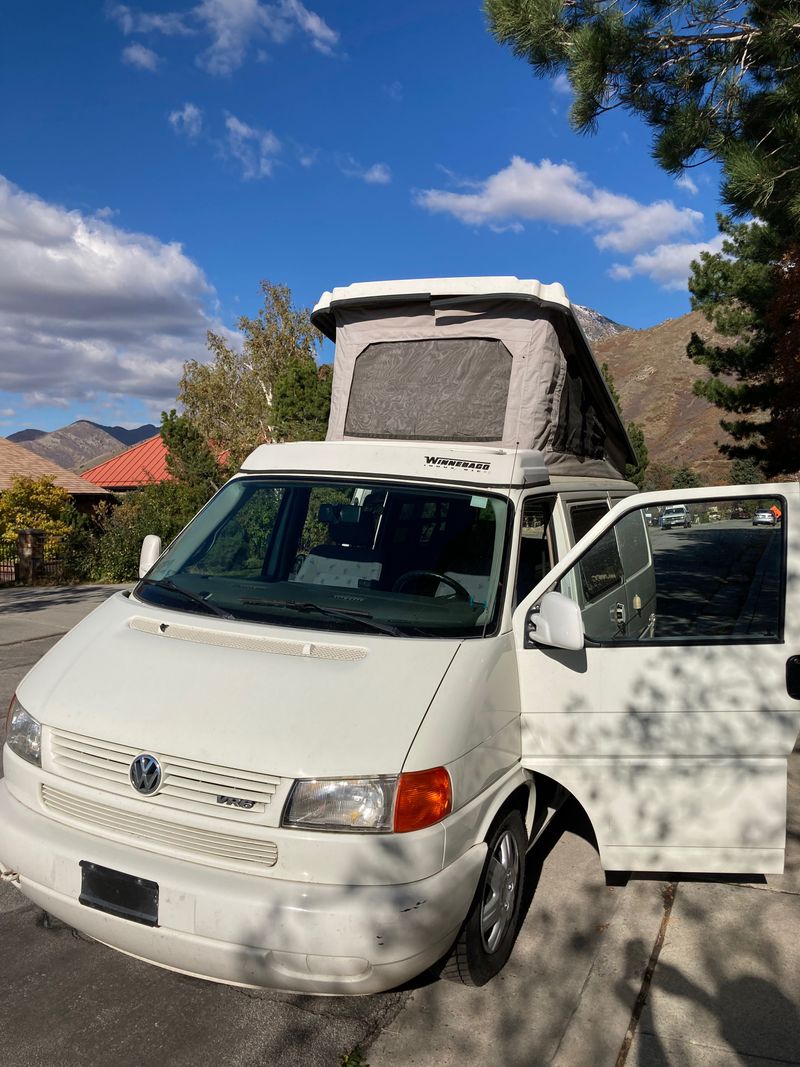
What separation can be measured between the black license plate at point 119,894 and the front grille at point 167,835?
0.39 feet

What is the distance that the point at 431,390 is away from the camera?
5.38 m

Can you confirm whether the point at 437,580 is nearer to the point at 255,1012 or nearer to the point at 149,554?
the point at 149,554

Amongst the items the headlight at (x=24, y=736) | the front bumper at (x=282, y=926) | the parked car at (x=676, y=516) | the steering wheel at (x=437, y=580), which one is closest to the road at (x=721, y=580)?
the parked car at (x=676, y=516)

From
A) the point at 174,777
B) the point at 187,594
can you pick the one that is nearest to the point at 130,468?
the point at 187,594

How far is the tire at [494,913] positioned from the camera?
3.23m

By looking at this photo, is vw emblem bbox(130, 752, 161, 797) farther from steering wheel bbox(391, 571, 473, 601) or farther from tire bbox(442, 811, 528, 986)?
steering wheel bbox(391, 571, 473, 601)

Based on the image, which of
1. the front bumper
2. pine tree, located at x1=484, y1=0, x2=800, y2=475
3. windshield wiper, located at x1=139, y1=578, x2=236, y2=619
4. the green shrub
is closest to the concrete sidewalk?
the front bumper

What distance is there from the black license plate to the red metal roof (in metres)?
54.7

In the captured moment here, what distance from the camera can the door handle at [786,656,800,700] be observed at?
11.7 ft

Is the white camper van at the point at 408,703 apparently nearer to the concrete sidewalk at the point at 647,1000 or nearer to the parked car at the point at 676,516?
the parked car at the point at 676,516

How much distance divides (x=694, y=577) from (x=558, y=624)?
2539 mm

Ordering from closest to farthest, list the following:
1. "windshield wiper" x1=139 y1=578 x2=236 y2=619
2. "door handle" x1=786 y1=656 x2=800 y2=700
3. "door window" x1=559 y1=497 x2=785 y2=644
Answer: "door handle" x1=786 y1=656 x2=800 y2=700, "windshield wiper" x1=139 y1=578 x2=236 y2=619, "door window" x1=559 y1=497 x2=785 y2=644

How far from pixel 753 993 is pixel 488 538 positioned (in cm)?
204

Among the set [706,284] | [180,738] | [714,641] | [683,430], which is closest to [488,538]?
[714,641]
